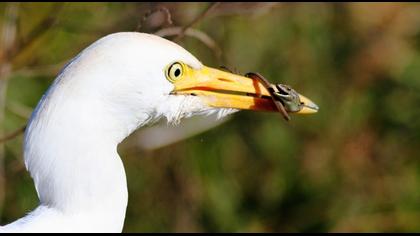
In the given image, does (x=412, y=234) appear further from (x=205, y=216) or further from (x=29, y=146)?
(x=29, y=146)

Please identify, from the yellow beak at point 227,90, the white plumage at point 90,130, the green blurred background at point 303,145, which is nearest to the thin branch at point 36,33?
the green blurred background at point 303,145

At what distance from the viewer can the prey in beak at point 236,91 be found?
304 cm

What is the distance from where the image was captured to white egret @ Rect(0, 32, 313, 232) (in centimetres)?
273

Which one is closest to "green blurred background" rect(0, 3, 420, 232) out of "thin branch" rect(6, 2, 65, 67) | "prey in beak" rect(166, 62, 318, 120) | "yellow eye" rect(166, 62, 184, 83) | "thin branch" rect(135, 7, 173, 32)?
"thin branch" rect(6, 2, 65, 67)

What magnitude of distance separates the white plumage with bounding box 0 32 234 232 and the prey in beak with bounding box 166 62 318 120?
143 mm

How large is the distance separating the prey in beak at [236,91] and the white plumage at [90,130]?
0.47 feet

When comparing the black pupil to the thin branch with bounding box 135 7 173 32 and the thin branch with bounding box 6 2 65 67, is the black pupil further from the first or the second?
the thin branch with bounding box 6 2 65 67

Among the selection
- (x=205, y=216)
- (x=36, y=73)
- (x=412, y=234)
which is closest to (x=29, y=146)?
(x=36, y=73)

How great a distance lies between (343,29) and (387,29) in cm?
23

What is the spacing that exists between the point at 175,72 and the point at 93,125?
0.30 meters

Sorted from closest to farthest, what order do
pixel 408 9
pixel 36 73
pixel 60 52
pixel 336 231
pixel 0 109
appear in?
pixel 0 109 → pixel 36 73 → pixel 60 52 → pixel 336 231 → pixel 408 9

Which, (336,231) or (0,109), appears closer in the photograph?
(0,109)

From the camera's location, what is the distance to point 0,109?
4074 mm

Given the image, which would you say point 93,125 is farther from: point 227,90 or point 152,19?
point 152,19
